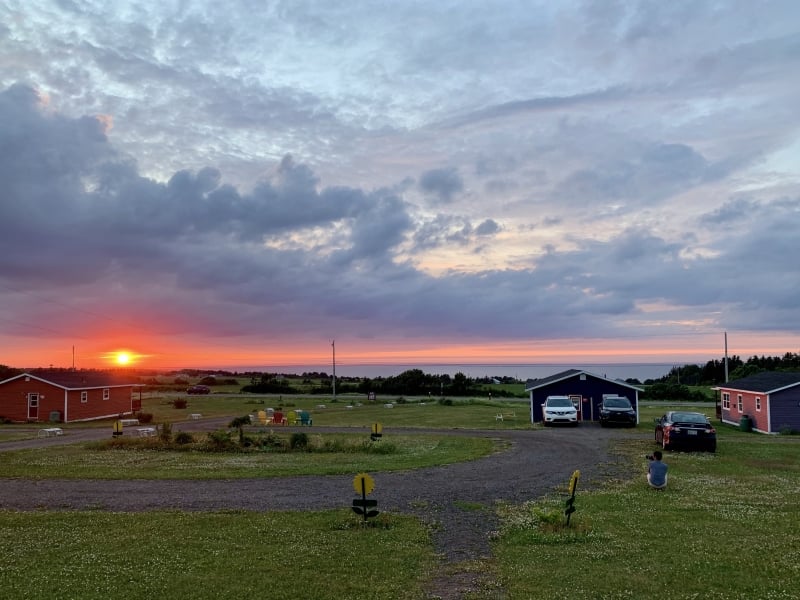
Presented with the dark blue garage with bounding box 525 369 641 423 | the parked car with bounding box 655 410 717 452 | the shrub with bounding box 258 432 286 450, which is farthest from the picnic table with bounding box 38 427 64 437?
the parked car with bounding box 655 410 717 452

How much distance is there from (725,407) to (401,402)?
116ft

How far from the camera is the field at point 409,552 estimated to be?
844 centimetres

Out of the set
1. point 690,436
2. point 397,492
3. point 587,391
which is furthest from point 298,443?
point 587,391

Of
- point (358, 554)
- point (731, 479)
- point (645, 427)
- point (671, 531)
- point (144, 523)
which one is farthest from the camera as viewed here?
point (645, 427)

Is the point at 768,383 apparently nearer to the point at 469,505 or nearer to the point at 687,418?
the point at 687,418

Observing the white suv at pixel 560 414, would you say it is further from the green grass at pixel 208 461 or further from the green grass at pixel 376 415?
the green grass at pixel 208 461

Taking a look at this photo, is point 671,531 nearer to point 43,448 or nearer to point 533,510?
point 533,510

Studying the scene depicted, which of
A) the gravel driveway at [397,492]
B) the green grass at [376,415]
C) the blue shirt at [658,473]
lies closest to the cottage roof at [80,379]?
the green grass at [376,415]

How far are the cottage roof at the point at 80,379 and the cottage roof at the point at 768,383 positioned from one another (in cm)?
4553

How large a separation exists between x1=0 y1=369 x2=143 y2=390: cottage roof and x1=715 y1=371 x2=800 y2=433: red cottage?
45.4 m

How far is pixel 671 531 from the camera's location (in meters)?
11.6

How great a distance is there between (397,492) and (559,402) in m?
26.8

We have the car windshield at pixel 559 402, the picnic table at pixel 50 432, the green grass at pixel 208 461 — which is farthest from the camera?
the car windshield at pixel 559 402

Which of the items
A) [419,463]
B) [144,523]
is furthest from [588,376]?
[144,523]
